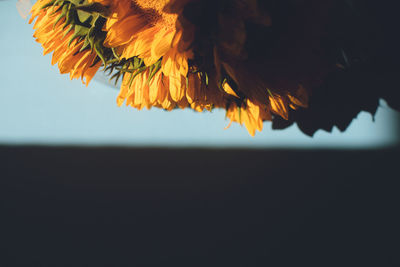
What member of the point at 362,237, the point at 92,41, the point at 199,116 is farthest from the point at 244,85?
the point at 362,237

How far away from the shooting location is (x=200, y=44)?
14 centimetres

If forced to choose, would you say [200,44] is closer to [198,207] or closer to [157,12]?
[157,12]

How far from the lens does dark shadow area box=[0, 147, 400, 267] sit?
393 millimetres

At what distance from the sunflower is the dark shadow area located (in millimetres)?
248

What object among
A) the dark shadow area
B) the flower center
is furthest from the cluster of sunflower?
the dark shadow area

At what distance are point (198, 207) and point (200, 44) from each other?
13.5 inches

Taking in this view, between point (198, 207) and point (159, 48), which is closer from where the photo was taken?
point (159, 48)

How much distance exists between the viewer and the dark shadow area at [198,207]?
0.39 meters

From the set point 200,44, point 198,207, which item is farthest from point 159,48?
point 198,207

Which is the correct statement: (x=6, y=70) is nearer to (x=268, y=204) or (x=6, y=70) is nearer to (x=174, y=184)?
(x=174, y=184)

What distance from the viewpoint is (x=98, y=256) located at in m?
0.45

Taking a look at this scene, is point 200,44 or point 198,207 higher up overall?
point 200,44

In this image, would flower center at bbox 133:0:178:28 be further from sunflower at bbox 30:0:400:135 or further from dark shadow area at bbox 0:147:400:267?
dark shadow area at bbox 0:147:400:267

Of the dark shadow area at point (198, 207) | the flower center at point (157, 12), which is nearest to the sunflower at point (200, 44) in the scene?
the flower center at point (157, 12)
